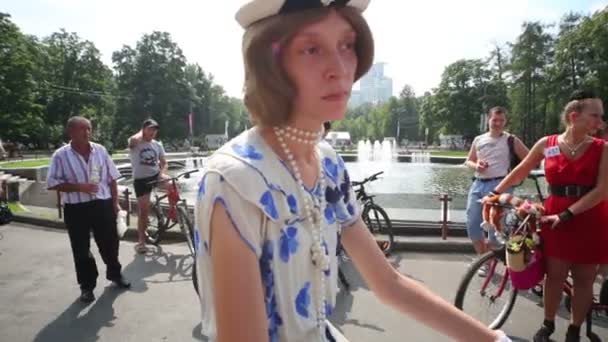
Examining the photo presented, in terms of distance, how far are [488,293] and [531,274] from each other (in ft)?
1.91

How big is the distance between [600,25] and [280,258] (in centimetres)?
4364

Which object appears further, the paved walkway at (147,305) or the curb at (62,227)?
the curb at (62,227)

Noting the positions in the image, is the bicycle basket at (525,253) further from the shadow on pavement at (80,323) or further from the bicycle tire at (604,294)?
the shadow on pavement at (80,323)

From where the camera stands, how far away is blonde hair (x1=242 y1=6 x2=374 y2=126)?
3.09 feet

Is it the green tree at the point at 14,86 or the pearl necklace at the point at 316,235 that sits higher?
the green tree at the point at 14,86

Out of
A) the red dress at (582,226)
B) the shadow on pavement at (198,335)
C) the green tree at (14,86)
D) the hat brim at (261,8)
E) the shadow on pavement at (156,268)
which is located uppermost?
the green tree at (14,86)

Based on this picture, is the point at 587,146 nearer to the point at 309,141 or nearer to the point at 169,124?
the point at 309,141

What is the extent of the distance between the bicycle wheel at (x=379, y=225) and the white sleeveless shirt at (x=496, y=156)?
1661mm

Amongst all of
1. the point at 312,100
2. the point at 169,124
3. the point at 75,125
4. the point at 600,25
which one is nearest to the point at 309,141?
the point at 312,100

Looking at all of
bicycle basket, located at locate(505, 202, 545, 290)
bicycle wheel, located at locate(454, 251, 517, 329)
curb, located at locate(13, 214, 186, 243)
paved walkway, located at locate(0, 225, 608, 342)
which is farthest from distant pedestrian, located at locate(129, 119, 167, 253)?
bicycle basket, located at locate(505, 202, 545, 290)

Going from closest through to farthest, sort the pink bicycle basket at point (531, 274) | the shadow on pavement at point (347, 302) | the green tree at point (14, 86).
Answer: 1. the pink bicycle basket at point (531, 274)
2. the shadow on pavement at point (347, 302)
3. the green tree at point (14, 86)

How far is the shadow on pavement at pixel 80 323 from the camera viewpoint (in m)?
3.95

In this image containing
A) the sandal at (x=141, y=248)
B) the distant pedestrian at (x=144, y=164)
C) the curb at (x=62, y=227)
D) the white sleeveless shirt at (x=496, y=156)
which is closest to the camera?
the white sleeveless shirt at (x=496, y=156)

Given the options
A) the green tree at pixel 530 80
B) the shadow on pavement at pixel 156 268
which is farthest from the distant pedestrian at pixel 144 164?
the green tree at pixel 530 80
